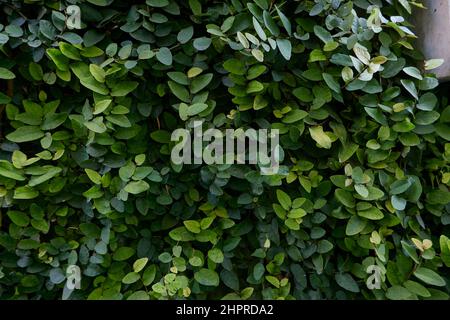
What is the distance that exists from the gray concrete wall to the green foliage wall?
0.21 feet

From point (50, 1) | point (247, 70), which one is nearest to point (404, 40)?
point (247, 70)

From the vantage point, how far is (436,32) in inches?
53.0

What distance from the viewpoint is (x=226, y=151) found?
4.02ft

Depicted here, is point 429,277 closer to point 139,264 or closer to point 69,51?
point 139,264

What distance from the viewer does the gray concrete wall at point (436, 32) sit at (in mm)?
1326

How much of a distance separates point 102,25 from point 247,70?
1.44ft

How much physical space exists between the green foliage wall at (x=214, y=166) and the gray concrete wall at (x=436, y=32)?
64mm

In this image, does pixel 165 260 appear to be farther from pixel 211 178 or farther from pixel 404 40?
pixel 404 40

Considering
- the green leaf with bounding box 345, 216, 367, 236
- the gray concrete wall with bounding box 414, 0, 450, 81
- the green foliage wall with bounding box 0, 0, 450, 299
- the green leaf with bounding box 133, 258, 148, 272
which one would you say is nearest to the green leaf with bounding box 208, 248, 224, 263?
the green foliage wall with bounding box 0, 0, 450, 299

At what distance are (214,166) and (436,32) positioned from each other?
818mm

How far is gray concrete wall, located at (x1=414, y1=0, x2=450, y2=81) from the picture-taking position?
1326mm

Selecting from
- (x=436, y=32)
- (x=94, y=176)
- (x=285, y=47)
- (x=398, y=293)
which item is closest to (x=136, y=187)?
(x=94, y=176)

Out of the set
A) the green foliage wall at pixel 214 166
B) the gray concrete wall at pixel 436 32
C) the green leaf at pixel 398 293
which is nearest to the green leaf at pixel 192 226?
the green foliage wall at pixel 214 166

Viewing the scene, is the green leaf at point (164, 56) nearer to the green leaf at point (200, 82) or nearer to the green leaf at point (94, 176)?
the green leaf at point (200, 82)
